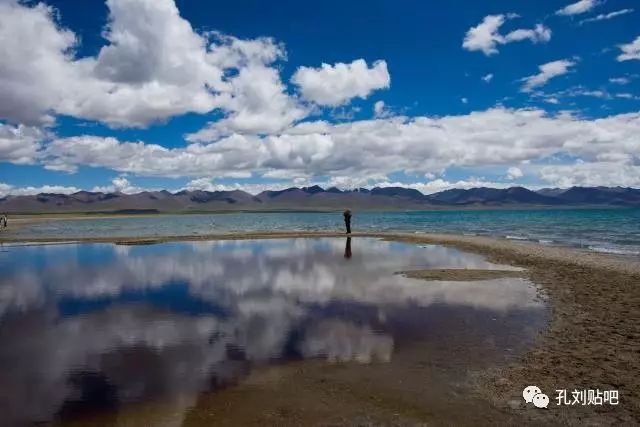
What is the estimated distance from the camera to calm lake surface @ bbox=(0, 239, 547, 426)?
9281 millimetres

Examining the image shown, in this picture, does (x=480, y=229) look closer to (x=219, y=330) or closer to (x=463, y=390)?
(x=219, y=330)

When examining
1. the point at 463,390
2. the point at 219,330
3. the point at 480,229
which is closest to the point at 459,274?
the point at 219,330

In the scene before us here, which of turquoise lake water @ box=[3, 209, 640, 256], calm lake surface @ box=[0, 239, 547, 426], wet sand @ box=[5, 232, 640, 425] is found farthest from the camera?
turquoise lake water @ box=[3, 209, 640, 256]

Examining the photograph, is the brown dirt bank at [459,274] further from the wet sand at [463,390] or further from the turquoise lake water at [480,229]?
the turquoise lake water at [480,229]

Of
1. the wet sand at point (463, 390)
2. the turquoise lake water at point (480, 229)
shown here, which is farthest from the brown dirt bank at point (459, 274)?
the turquoise lake water at point (480, 229)

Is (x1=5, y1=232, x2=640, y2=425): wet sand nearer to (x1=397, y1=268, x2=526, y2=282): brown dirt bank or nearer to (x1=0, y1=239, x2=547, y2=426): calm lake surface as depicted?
(x1=0, y1=239, x2=547, y2=426): calm lake surface

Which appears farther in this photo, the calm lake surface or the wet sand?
the calm lake surface

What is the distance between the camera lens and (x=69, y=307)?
54.7ft

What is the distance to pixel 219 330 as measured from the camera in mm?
13336

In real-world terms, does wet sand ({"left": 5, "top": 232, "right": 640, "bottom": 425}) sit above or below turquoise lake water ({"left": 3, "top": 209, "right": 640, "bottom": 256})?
above

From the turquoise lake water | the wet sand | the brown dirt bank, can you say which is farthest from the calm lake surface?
the turquoise lake water

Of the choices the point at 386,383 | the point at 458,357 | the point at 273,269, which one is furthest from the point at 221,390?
the point at 273,269

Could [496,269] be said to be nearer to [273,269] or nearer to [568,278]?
[568,278]

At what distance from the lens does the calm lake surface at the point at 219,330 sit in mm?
9281
